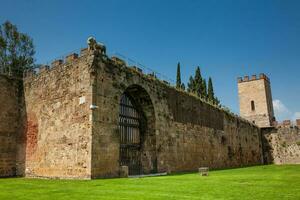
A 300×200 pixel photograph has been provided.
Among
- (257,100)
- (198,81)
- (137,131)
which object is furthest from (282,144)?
(137,131)

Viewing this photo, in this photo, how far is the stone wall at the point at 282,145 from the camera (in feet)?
122

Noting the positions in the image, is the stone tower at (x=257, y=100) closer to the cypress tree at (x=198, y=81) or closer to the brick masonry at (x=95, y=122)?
the cypress tree at (x=198, y=81)

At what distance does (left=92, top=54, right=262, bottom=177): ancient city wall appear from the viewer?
15.5 metres

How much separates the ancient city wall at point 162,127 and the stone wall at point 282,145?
27.8ft

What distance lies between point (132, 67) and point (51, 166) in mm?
7429

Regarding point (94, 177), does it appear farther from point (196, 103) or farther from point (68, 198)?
point (196, 103)

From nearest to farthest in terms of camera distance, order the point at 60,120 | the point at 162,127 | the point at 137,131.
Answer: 1. the point at 60,120
2. the point at 137,131
3. the point at 162,127

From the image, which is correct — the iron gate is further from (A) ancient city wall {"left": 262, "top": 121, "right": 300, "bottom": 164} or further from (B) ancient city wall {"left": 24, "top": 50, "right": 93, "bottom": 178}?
(A) ancient city wall {"left": 262, "top": 121, "right": 300, "bottom": 164}

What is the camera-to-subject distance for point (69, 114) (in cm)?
1628

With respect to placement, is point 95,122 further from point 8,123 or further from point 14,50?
point 14,50

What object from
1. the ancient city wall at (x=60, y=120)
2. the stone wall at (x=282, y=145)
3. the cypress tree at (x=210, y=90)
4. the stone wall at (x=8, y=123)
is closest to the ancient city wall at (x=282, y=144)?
the stone wall at (x=282, y=145)

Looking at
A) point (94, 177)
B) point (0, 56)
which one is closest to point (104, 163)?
point (94, 177)

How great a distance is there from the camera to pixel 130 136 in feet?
61.4

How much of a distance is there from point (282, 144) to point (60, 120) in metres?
31.1
